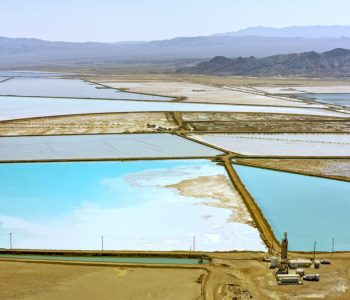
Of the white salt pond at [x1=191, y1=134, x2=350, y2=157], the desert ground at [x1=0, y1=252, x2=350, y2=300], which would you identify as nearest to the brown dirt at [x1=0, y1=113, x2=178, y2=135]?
the white salt pond at [x1=191, y1=134, x2=350, y2=157]

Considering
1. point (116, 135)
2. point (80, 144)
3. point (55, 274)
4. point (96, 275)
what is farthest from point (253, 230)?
point (116, 135)

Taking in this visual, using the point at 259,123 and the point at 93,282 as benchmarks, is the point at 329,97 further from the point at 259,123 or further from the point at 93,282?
the point at 93,282

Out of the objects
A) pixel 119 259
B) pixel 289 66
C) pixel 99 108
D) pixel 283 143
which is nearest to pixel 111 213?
pixel 119 259

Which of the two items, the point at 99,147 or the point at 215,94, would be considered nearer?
the point at 99,147

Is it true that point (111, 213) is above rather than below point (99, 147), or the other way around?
below

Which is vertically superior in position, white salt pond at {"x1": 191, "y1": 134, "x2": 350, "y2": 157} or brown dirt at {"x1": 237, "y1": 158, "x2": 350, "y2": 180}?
white salt pond at {"x1": 191, "y1": 134, "x2": 350, "y2": 157}

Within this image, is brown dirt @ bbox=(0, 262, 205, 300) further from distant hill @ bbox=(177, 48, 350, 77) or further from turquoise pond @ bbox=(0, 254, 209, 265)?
distant hill @ bbox=(177, 48, 350, 77)

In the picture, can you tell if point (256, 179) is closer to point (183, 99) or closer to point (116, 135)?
point (116, 135)
